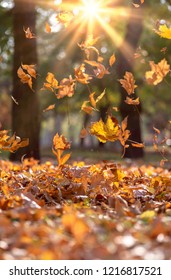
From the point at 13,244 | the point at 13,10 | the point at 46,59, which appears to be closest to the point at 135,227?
the point at 13,244

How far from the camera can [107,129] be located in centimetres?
422

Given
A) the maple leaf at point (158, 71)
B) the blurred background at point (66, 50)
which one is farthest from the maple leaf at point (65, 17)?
the maple leaf at point (158, 71)

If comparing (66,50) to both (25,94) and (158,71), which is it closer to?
(25,94)

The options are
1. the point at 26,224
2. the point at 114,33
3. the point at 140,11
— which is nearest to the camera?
the point at 26,224

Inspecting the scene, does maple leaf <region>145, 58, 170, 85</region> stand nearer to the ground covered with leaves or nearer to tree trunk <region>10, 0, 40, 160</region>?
the ground covered with leaves

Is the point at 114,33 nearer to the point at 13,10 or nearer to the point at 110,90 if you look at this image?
the point at 110,90

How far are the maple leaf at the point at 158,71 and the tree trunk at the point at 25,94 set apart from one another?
550 centimetres

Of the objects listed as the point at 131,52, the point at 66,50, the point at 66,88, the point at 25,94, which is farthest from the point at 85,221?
the point at 66,50

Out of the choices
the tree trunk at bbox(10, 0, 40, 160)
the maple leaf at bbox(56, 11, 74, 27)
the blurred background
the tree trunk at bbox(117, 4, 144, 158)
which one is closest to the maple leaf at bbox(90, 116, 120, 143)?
the blurred background

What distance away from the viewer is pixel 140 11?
13180mm

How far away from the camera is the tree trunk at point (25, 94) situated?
9.75m
